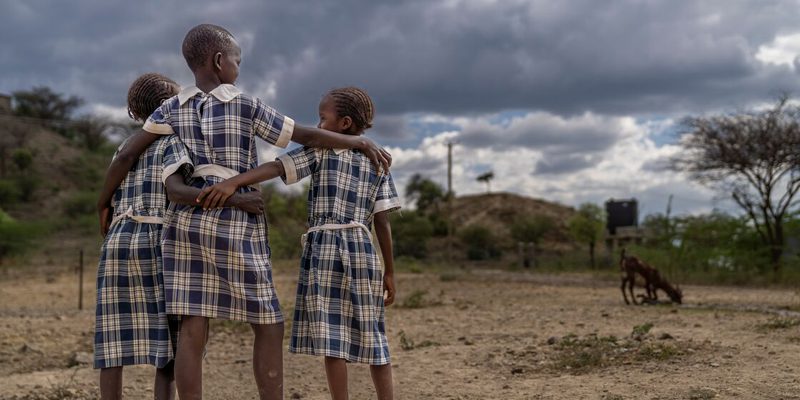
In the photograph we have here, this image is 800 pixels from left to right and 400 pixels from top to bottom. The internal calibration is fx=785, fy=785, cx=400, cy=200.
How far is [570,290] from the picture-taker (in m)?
14.0

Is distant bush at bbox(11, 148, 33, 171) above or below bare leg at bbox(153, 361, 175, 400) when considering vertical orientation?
above

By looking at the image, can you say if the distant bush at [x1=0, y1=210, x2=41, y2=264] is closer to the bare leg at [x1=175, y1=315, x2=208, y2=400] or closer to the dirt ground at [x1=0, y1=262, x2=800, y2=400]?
the dirt ground at [x1=0, y1=262, x2=800, y2=400]

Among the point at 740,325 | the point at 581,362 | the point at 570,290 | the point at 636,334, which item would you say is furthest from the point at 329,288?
the point at 570,290

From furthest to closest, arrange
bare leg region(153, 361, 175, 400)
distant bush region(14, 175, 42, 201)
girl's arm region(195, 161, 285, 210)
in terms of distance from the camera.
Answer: distant bush region(14, 175, 42, 201) → bare leg region(153, 361, 175, 400) → girl's arm region(195, 161, 285, 210)

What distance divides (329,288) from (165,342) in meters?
0.69

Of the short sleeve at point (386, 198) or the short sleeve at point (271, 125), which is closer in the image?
the short sleeve at point (271, 125)

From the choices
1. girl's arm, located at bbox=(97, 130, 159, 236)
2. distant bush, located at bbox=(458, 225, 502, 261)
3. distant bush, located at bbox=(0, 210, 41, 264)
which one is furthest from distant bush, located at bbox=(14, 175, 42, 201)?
girl's arm, located at bbox=(97, 130, 159, 236)

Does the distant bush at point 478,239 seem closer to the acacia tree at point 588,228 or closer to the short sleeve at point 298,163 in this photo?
the acacia tree at point 588,228

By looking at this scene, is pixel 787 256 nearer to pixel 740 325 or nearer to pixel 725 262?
pixel 725 262

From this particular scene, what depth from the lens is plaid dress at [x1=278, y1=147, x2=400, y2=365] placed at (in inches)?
124

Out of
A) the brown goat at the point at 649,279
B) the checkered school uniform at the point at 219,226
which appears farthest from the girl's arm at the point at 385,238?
the brown goat at the point at 649,279

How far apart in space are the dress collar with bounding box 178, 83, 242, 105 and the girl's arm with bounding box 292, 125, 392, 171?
0.27m

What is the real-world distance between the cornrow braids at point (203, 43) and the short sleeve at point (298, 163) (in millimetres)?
487

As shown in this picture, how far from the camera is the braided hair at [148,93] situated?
3457mm
